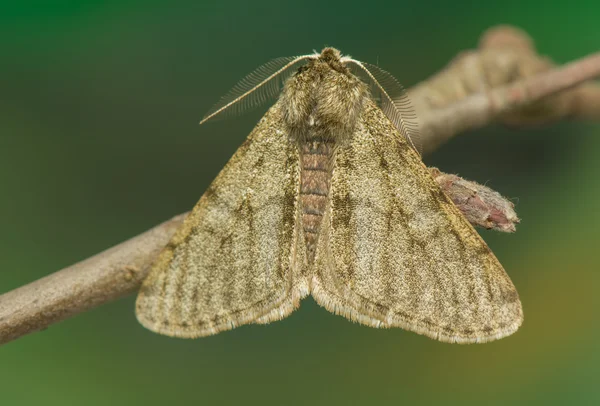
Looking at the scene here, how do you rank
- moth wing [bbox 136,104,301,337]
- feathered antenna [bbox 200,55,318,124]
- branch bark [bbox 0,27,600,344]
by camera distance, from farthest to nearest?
feathered antenna [bbox 200,55,318,124] → moth wing [bbox 136,104,301,337] → branch bark [bbox 0,27,600,344]

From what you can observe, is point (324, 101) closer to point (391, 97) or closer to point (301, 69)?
point (301, 69)

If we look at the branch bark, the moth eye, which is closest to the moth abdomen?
the moth eye

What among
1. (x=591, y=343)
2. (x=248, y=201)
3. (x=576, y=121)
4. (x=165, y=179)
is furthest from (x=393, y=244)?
(x=576, y=121)

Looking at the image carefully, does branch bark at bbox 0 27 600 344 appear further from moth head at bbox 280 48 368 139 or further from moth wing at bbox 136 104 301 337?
moth head at bbox 280 48 368 139

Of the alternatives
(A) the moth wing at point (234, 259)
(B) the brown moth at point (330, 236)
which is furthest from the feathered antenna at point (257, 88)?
(A) the moth wing at point (234, 259)

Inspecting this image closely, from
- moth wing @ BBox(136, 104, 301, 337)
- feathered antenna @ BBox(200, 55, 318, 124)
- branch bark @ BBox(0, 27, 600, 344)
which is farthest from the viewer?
feathered antenna @ BBox(200, 55, 318, 124)

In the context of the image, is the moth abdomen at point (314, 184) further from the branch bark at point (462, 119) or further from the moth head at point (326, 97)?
the branch bark at point (462, 119)
